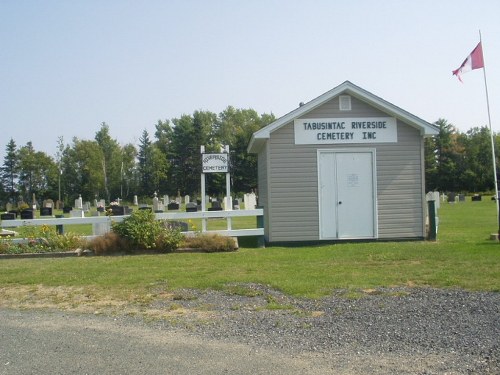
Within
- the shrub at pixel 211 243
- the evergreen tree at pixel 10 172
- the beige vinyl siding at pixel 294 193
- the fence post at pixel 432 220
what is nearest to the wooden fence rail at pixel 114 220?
the shrub at pixel 211 243

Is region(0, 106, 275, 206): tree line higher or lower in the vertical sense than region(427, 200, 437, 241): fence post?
higher

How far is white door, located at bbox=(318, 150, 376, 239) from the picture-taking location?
50.9ft

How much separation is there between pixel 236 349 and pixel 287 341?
0.60 m

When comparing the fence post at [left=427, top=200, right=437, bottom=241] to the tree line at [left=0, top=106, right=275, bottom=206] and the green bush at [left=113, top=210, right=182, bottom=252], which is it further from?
the tree line at [left=0, top=106, right=275, bottom=206]

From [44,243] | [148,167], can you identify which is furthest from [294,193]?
[148,167]

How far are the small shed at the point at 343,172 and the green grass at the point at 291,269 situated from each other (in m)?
1.04

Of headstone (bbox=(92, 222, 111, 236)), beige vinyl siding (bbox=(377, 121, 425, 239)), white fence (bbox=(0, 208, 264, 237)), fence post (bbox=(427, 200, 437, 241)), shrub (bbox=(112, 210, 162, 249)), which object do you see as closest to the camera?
shrub (bbox=(112, 210, 162, 249))

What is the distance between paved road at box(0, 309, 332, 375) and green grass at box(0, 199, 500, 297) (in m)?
2.38

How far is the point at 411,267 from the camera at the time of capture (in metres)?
10.7

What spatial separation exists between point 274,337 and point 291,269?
4.80 m

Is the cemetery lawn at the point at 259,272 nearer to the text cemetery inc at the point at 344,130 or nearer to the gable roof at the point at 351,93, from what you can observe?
the text cemetery inc at the point at 344,130

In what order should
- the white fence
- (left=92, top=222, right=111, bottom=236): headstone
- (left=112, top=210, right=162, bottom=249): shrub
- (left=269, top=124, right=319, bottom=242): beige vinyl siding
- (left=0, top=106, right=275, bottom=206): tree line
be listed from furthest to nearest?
(left=0, top=106, right=275, bottom=206): tree line
(left=269, top=124, right=319, bottom=242): beige vinyl siding
(left=92, top=222, right=111, bottom=236): headstone
the white fence
(left=112, top=210, right=162, bottom=249): shrub

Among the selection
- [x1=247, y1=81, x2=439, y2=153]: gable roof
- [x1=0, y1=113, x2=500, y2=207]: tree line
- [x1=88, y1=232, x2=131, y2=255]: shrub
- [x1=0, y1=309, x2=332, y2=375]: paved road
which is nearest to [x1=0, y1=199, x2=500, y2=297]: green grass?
[x1=88, y1=232, x2=131, y2=255]: shrub

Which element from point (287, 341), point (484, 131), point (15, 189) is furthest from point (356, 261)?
point (484, 131)
